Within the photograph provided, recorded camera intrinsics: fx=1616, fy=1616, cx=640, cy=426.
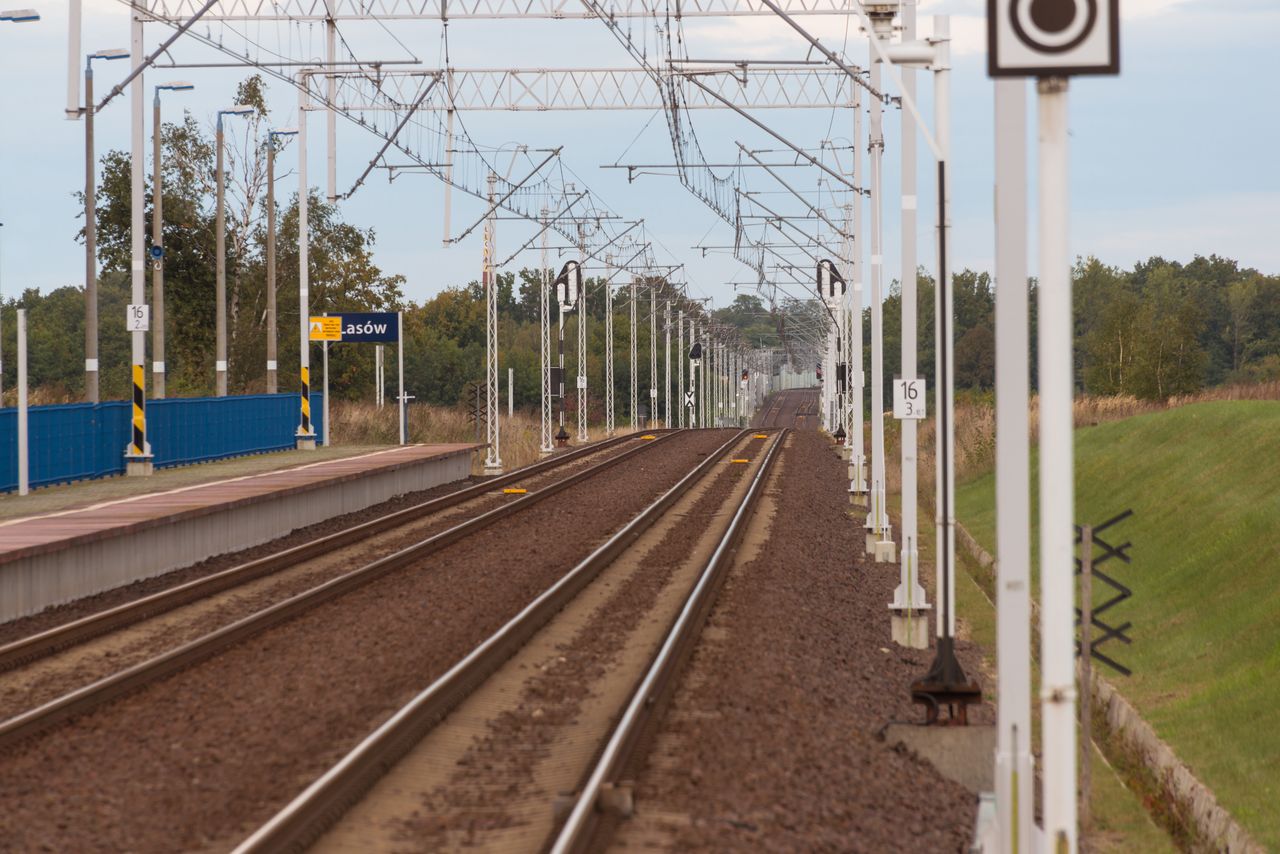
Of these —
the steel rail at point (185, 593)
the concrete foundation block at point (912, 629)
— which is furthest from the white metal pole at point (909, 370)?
the steel rail at point (185, 593)

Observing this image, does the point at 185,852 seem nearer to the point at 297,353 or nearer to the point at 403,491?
the point at 403,491

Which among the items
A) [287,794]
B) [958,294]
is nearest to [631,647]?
[287,794]

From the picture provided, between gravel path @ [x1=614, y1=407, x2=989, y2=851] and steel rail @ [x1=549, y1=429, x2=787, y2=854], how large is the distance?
5.4 inches

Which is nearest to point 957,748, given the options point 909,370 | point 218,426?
point 909,370

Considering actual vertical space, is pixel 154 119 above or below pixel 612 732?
above

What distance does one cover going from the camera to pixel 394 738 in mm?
10273

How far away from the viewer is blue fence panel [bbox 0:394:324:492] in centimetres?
2427

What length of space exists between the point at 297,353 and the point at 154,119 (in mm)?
24211

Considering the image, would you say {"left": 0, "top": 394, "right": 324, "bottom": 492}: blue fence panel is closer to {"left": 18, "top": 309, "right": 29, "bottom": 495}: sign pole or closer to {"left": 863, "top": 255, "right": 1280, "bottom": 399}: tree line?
{"left": 18, "top": 309, "right": 29, "bottom": 495}: sign pole

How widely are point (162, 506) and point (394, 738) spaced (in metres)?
12.1

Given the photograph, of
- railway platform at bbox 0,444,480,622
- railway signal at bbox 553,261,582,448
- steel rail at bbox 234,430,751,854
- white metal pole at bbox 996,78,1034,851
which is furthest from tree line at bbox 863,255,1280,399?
white metal pole at bbox 996,78,1034,851

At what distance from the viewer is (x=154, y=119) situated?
36.1 m

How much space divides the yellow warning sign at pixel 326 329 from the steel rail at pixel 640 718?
20032mm

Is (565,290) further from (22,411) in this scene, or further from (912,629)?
(912,629)
